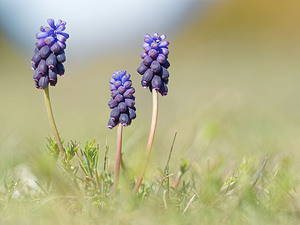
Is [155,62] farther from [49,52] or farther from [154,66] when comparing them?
[49,52]

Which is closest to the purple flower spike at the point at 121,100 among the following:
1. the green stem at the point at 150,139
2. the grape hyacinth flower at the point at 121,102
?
the grape hyacinth flower at the point at 121,102

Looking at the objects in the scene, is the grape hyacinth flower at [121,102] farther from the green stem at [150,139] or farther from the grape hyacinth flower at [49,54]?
the grape hyacinth flower at [49,54]

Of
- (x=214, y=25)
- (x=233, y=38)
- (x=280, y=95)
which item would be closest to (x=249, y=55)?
(x=233, y=38)

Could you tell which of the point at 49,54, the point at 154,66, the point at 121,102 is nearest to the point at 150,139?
the point at 121,102

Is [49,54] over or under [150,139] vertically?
over

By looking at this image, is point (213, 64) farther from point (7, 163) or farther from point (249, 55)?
point (7, 163)

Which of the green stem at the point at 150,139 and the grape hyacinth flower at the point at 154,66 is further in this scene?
the grape hyacinth flower at the point at 154,66

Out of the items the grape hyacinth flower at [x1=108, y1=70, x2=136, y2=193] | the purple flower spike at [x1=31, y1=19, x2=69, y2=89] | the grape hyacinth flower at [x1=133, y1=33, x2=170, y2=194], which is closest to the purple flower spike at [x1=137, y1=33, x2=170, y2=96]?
the grape hyacinth flower at [x1=133, y1=33, x2=170, y2=194]
